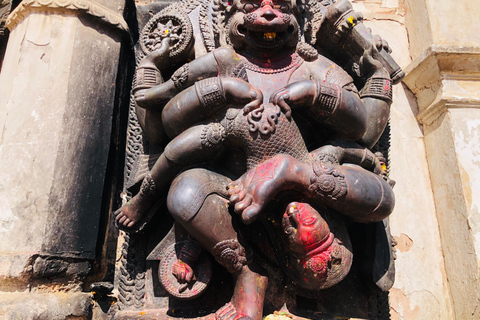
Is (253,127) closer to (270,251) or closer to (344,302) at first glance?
(270,251)

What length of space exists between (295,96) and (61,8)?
4.60ft

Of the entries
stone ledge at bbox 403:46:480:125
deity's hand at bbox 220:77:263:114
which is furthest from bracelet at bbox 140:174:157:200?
stone ledge at bbox 403:46:480:125

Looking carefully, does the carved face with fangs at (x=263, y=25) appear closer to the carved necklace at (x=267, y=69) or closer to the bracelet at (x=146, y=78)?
the carved necklace at (x=267, y=69)

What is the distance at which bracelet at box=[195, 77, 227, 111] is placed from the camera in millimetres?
1607

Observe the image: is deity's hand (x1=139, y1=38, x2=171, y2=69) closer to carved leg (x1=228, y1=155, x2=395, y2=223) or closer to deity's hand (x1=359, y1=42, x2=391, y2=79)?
carved leg (x1=228, y1=155, x2=395, y2=223)

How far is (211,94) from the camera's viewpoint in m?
1.61

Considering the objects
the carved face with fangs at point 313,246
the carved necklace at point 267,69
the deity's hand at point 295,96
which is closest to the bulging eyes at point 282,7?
the carved necklace at point 267,69

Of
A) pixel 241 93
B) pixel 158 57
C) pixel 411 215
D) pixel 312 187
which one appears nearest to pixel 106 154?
pixel 158 57

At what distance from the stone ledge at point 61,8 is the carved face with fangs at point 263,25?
2.59 feet

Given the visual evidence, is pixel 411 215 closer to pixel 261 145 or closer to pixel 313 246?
pixel 313 246

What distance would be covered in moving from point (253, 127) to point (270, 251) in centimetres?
56

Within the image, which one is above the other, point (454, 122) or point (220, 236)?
point (220, 236)

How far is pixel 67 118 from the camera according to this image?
6.20ft

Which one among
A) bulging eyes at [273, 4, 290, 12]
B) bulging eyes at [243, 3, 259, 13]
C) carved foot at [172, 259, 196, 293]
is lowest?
carved foot at [172, 259, 196, 293]
